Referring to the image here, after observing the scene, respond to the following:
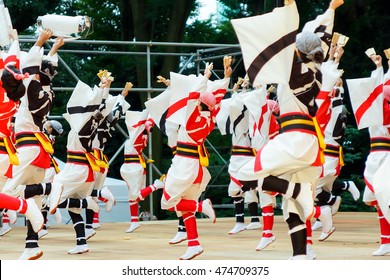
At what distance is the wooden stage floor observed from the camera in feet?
26.4

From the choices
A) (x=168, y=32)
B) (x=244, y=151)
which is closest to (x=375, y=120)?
(x=244, y=151)

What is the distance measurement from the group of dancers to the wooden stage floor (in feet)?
0.68

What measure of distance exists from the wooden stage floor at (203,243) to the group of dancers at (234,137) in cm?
21

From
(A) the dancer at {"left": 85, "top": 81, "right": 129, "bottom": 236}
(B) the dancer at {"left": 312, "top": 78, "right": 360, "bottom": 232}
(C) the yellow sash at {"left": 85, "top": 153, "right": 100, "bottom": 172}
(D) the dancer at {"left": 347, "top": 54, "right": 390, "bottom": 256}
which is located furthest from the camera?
(A) the dancer at {"left": 85, "top": 81, "right": 129, "bottom": 236}

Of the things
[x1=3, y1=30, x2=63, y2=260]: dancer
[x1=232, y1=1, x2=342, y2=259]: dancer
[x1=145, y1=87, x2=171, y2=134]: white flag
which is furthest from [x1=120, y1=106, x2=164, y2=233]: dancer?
[x1=232, y1=1, x2=342, y2=259]: dancer

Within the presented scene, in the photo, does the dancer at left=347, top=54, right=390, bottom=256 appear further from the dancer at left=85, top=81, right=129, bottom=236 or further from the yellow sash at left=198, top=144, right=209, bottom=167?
the dancer at left=85, top=81, right=129, bottom=236

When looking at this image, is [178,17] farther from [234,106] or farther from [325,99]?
[325,99]

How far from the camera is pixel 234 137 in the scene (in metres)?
10.9

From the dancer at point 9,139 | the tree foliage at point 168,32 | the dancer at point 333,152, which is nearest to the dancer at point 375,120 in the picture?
the dancer at point 333,152

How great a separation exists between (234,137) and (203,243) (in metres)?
1.87

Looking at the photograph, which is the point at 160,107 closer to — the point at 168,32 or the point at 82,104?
the point at 82,104

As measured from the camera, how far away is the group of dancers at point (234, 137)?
6230mm

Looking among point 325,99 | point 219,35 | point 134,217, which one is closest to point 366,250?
point 325,99

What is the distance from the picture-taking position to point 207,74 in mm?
7852
